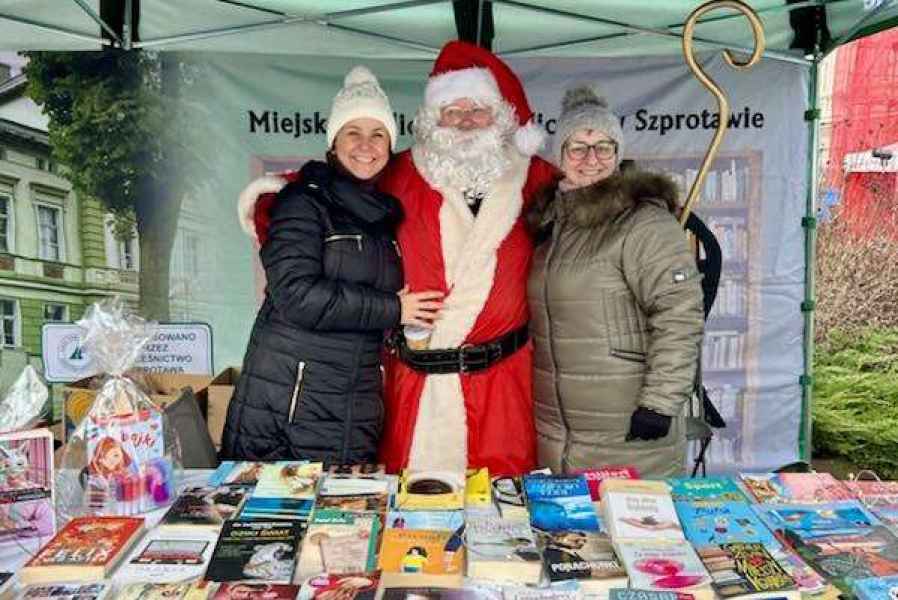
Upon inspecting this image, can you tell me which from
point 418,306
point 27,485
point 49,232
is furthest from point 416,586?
point 49,232

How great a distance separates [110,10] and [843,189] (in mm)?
6427

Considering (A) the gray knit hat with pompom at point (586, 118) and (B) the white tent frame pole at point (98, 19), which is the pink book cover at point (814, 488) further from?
(B) the white tent frame pole at point (98, 19)

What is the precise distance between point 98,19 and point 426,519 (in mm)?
2548

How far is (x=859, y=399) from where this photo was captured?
236 inches

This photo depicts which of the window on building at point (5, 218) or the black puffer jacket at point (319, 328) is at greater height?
the window on building at point (5, 218)

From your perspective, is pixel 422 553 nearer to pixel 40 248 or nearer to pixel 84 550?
pixel 84 550

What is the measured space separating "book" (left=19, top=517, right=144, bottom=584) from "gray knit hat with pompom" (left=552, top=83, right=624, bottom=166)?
63.3 inches

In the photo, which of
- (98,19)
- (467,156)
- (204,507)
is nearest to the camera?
(204,507)

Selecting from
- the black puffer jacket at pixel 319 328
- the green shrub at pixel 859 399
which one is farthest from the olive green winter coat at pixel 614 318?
the green shrub at pixel 859 399

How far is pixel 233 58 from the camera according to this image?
11.9ft

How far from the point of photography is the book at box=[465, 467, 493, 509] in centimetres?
147

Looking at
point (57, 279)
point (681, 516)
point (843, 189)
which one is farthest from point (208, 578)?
point (843, 189)

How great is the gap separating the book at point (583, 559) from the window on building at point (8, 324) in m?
3.35

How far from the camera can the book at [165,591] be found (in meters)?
1.13
